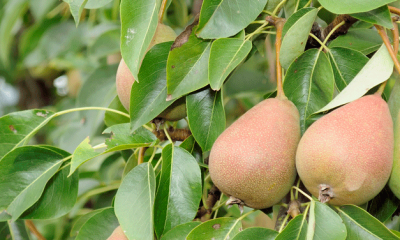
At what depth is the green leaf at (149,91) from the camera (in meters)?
0.79

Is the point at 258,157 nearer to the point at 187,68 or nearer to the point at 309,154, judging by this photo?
the point at 309,154

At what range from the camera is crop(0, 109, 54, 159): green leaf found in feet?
2.99

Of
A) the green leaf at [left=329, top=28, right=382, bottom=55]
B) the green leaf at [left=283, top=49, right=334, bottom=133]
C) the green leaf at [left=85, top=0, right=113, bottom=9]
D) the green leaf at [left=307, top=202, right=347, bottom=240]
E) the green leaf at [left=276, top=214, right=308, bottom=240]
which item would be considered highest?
the green leaf at [left=85, top=0, right=113, bottom=9]

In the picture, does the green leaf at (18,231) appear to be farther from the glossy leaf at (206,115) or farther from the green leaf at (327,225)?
the green leaf at (327,225)

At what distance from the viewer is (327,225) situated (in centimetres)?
64

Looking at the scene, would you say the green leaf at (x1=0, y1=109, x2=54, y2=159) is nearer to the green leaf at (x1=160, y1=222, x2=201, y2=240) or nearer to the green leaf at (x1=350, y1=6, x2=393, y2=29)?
the green leaf at (x1=160, y1=222, x2=201, y2=240)

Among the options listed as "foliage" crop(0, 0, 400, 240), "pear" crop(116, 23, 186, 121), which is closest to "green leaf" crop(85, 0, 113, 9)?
"foliage" crop(0, 0, 400, 240)

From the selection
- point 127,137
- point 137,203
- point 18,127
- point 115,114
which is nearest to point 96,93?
point 115,114

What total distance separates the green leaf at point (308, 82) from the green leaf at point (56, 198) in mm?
476

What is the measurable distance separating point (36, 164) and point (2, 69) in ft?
4.82

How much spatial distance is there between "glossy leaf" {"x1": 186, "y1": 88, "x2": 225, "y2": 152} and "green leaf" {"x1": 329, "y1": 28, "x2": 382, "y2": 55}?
26cm

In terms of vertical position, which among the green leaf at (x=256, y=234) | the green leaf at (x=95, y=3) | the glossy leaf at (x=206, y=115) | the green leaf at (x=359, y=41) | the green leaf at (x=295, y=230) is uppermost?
the green leaf at (x=95, y=3)

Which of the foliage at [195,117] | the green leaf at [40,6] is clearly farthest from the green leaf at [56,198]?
the green leaf at [40,6]

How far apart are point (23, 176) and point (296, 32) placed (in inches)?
23.4
